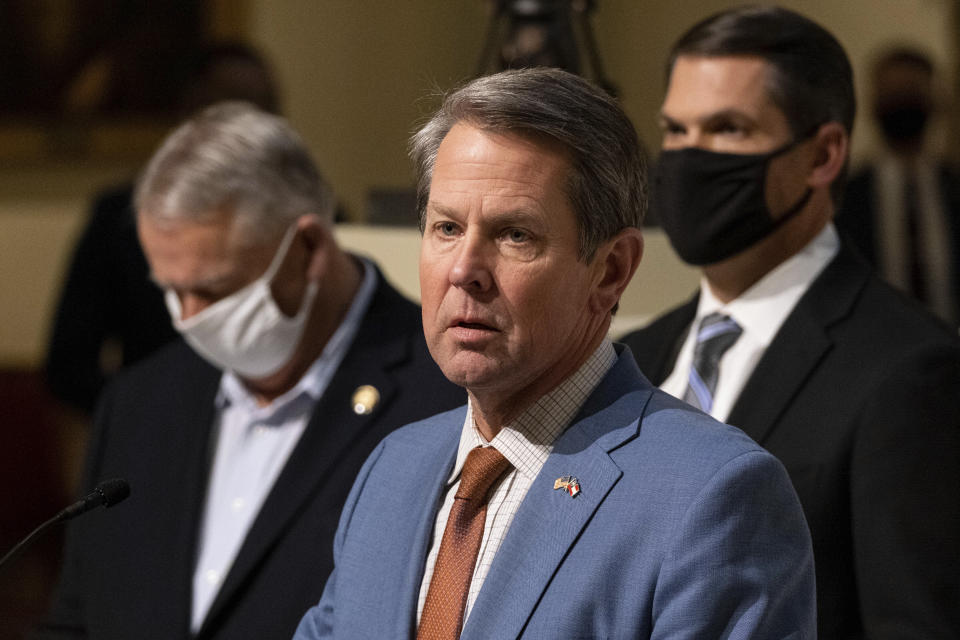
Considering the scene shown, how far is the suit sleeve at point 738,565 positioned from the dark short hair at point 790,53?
119 cm

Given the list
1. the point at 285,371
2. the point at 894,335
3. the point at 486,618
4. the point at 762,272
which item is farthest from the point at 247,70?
the point at 486,618

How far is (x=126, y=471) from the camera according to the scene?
305 centimetres

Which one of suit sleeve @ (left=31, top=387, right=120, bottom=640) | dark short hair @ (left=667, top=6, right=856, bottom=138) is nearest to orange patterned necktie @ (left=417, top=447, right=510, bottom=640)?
dark short hair @ (left=667, top=6, right=856, bottom=138)

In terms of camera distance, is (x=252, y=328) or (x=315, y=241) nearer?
(x=252, y=328)

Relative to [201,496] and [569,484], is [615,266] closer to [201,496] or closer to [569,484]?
[569,484]

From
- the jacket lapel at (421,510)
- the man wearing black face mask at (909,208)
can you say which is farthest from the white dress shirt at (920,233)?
the jacket lapel at (421,510)

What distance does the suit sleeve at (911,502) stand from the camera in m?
2.16

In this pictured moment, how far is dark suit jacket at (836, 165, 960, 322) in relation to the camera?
16.8 feet

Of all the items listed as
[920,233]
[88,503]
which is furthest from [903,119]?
[88,503]

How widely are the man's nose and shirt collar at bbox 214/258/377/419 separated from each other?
47.6 inches

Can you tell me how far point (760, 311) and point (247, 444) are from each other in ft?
3.82

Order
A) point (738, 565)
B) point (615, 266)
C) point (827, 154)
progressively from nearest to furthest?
point (738, 565), point (615, 266), point (827, 154)

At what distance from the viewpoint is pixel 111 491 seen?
1.99 meters

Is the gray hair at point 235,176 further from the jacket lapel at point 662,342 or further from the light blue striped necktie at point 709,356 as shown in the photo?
the light blue striped necktie at point 709,356
